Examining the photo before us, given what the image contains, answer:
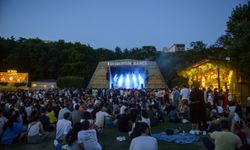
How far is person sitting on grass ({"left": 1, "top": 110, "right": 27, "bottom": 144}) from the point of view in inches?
304

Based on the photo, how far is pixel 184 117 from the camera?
12266mm

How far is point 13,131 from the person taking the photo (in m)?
7.99

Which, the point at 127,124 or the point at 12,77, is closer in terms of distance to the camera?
the point at 127,124

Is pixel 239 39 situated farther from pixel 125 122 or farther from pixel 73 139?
pixel 73 139

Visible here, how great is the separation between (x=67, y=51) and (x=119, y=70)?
1462 cm

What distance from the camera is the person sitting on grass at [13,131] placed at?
7719 mm

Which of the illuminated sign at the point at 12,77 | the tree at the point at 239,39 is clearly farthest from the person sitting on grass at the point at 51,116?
the illuminated sign at the point at 12,77

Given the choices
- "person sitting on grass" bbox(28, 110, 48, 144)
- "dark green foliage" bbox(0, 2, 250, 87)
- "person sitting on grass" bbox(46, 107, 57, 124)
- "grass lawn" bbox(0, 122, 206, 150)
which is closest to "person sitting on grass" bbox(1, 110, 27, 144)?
"grass lawn" bbox(0, 122, 206, 150)

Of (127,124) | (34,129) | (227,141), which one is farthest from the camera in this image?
(127,124)

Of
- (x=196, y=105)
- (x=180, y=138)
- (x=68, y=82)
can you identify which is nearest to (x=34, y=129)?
(x=180, y=138)

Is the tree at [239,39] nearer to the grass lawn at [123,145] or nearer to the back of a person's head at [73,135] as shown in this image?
the grass lawn at [123,145]

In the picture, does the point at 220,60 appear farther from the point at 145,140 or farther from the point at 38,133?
the point at 145,140

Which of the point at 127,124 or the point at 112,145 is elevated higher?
the point at 127,124

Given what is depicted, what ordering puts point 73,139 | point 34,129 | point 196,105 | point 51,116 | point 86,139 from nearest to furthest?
point 73,139, point 86,139, point 34,129, point 196,105, point 51,116
